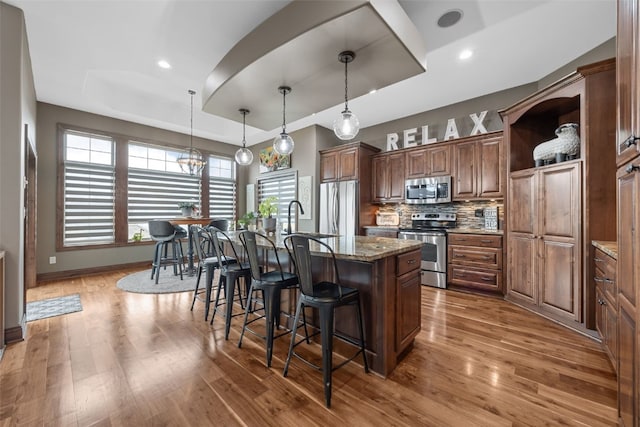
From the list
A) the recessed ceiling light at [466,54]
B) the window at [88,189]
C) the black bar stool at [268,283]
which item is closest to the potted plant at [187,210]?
the window at [88,189]

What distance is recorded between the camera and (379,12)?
1921 mm

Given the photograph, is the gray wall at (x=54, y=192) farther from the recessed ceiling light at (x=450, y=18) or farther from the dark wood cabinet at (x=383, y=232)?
the recessed ceiling light at (x=450, y=18)

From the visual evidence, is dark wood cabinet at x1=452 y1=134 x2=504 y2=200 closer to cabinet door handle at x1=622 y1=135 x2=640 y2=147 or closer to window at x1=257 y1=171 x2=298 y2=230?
cabinet door handle at x1=622 y1=135 x2=640 y2=147

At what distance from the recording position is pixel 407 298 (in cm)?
210

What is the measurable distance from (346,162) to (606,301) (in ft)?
13.2

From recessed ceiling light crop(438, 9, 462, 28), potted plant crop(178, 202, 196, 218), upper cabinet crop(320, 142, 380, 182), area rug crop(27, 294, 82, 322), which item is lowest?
area rug crop(27, 294, 82, 322)

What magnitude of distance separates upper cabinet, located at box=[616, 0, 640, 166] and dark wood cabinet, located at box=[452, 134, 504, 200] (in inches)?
107

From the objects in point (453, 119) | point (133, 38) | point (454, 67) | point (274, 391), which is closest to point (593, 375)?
point (274, 391)

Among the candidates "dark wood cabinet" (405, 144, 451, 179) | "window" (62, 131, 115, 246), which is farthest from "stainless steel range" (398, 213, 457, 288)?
"window" (62, 131, 115, 246)

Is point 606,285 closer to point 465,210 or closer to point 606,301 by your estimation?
point 606,301

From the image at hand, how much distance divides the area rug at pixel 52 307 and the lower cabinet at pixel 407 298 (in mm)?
3730

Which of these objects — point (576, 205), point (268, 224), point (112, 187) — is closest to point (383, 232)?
point (268, 224)

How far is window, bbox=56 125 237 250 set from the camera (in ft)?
15.8

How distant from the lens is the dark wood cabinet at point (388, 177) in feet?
16.2
